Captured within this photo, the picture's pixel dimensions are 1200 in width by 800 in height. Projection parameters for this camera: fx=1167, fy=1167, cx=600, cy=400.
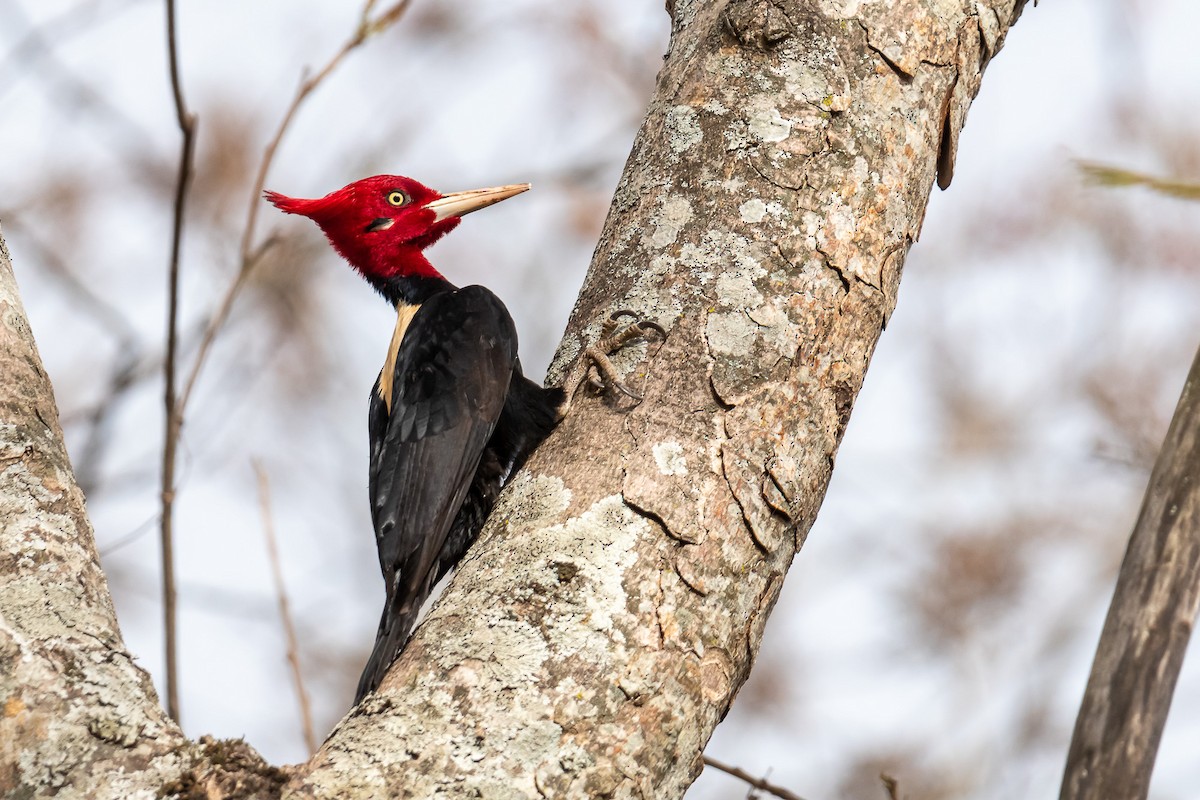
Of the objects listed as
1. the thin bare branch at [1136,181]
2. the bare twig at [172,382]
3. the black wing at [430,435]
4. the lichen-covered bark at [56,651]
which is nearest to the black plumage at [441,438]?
the black wing at [430,435]

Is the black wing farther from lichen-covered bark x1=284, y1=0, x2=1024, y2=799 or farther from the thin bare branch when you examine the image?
the thin bare branch

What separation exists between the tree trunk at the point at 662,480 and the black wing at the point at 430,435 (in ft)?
1.62

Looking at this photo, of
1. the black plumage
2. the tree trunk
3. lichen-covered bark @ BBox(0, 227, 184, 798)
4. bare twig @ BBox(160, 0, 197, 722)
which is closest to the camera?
lichen-covered bark @ BBox(0, 227, 184, 798)

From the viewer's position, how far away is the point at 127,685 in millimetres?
1490

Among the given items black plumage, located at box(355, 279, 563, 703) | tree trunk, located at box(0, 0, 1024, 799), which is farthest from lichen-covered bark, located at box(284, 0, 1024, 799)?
black plumage, located at box(355, 279, 563, 703)

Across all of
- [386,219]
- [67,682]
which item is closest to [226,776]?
[67,682]

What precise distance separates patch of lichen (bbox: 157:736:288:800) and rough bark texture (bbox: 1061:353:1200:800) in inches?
37.1

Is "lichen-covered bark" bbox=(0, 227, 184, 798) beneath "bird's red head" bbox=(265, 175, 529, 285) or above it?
beneath

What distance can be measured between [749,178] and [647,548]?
2.55ft

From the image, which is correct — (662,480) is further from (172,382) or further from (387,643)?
(172,382)

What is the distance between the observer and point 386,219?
3789mm

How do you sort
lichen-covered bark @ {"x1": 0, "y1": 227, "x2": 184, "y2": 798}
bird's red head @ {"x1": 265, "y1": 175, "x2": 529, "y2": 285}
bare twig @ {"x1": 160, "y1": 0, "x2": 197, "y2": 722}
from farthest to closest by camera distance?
1. bird's red head @ {"x1": 265, "y1": 175, "x2": 529, "y2": 285}
2. bare twig @ {"x1": 160, "y1": 0, "x2": 197, "y2": 722}
3. lichen-covered bark @ {"x1": 0, "y1": 227, "x2": 184, "y2": 798}

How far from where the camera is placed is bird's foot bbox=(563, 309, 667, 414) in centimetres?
212

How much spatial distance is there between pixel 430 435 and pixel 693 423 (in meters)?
0.99
